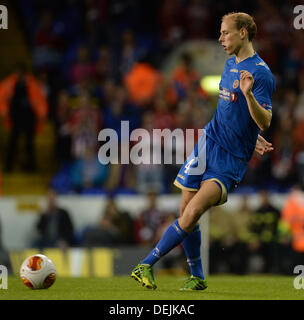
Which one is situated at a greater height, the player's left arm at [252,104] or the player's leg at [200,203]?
the player's left arm at [252,104]

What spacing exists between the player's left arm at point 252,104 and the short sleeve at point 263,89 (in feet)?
0.25

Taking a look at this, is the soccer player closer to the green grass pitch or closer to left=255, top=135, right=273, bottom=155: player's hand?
left=255, top=135, right=273, bottom=155: player's hand

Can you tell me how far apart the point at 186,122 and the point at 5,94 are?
3608 millimetres

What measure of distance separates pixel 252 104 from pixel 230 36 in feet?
2.57

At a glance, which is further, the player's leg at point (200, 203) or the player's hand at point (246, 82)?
the player's leg at point (200, 203)

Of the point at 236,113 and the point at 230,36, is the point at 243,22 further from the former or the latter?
the point at 236,113

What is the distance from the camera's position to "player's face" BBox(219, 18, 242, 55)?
741 cm

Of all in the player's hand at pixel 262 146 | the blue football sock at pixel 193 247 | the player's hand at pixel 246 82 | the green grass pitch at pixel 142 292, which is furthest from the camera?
the blue football sock at pixel 193 247

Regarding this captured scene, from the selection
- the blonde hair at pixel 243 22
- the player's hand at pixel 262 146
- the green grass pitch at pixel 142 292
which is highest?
the blonde hair at pixel 243 22

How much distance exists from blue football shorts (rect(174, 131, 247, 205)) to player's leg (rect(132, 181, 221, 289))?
3.9 inches

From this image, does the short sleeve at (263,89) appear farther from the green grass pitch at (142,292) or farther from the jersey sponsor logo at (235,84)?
the green grass pitch at (142,292)

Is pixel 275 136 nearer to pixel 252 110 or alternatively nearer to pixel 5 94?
pixel 5 94

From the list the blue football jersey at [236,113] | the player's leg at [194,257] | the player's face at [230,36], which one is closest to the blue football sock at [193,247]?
the player's leg at [194,257]

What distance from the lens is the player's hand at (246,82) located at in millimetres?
6910
